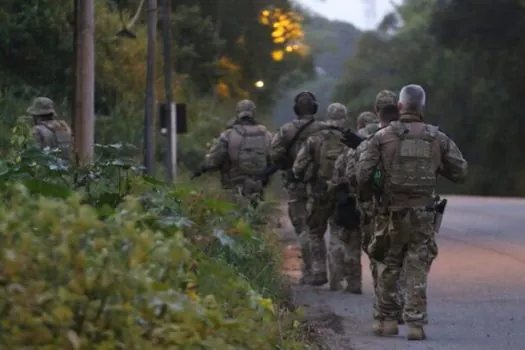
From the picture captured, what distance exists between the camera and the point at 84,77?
17125 mm

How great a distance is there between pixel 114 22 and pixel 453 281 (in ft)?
46.4

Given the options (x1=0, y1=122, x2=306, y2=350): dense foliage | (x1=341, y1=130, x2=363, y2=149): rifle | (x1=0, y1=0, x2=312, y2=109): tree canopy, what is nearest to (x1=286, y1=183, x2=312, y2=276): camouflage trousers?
(x1=341, y1=130, x2=363, y2=149): rifle

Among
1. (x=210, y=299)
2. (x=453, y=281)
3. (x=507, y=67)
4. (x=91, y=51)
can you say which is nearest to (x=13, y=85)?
(x=91, y=51)

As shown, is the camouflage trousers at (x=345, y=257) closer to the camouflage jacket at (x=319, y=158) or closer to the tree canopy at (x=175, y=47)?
the camouflage jacket at (x=319, y=158)

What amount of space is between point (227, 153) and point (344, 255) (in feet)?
10.1

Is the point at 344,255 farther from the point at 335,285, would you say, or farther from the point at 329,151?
the point at 329,151

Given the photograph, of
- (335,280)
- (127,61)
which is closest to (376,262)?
(335,280)

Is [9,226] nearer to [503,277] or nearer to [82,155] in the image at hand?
[82,155]

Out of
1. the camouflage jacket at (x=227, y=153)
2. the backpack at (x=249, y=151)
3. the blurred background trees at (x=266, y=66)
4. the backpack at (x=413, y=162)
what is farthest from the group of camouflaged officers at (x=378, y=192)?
Result: the blurred background trees at (x=266, y=66)

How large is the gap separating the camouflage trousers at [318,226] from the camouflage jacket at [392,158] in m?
4.31

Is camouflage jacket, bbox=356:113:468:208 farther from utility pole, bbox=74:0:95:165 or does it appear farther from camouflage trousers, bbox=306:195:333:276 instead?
utility pole, bbox=74:0:95:165

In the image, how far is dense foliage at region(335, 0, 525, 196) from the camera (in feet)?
183

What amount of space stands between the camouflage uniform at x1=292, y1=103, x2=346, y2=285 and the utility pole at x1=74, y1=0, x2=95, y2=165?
246 centimetres

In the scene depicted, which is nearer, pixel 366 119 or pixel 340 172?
pixel 340 172
